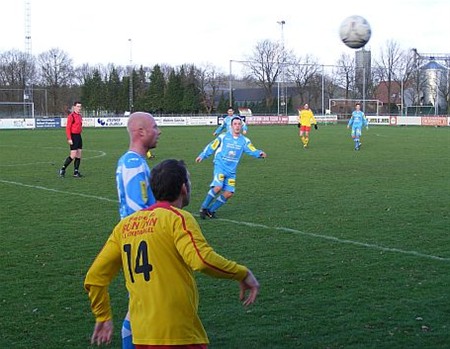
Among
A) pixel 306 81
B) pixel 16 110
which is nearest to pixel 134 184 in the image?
pixel 16 110

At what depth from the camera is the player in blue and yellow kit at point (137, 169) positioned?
4562mm

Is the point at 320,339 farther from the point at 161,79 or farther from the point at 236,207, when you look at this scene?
the point at 161,79

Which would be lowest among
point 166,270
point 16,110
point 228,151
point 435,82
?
point 166,270

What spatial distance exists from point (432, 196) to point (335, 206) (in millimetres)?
2443

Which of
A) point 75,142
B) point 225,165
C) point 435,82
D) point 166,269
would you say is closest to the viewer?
point 166,269

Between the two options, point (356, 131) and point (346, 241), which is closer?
point (346, 241)

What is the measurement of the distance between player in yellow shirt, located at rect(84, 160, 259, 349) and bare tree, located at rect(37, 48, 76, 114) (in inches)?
3166

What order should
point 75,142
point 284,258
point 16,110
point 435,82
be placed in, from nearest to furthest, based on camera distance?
1. point 284,258
2. point 75,142
3. point 16,110
4. point 435,82

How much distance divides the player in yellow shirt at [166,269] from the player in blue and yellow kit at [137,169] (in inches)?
45.1

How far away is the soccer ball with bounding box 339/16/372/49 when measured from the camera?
14570mm

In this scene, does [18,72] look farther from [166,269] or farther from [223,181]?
[166,269]

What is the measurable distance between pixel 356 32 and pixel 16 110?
4605 cm

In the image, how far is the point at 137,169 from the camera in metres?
4.61

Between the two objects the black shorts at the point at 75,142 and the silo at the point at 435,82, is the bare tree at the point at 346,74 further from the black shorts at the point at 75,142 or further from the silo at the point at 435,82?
the black shorts at the point at 75,142
